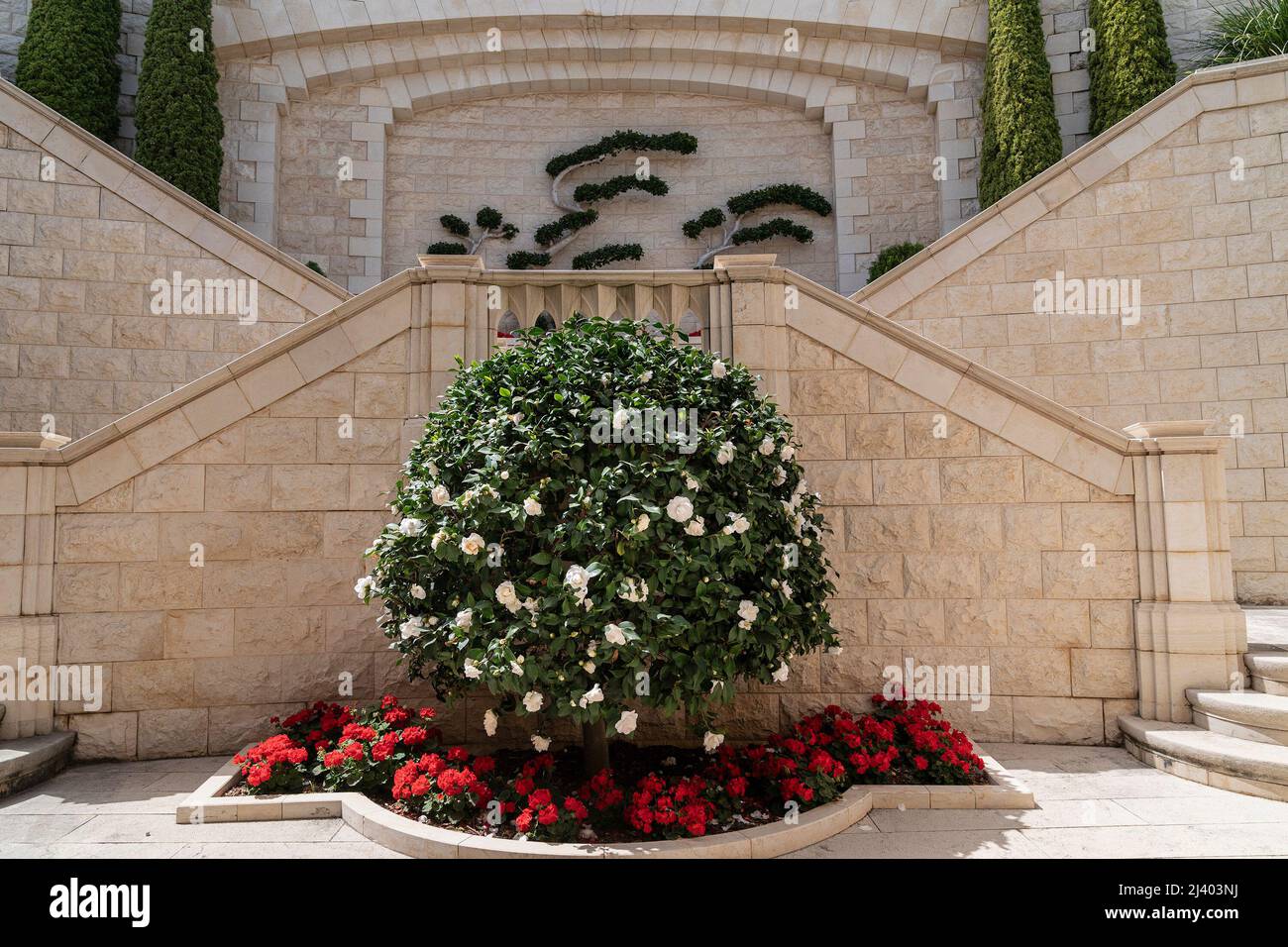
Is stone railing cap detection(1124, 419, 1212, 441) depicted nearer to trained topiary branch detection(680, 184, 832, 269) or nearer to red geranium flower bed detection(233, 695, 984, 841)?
red geranium flower bed detection(233, 695, 984, 841)

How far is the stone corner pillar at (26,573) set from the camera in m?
5.56

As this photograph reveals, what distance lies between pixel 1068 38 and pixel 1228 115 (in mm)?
4487

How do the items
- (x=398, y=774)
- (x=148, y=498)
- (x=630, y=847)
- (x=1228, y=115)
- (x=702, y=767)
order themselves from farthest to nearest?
1. (x=1228, y=115)
2. (x=148, y=498)
3. (x=702, y=767)
4. (x=398, y=774)
5. (x=630, y=847)

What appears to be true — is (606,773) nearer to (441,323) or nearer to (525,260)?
(441,323)

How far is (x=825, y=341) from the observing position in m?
6.46

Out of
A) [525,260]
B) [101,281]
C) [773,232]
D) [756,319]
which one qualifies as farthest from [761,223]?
[101,281]

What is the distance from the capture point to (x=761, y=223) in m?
13.5

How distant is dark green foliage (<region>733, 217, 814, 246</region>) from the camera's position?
43.4ft

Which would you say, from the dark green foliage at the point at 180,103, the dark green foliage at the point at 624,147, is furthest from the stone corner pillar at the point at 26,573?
the dark green foliage at the point at 624,147

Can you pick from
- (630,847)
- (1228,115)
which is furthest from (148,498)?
(1228,115)

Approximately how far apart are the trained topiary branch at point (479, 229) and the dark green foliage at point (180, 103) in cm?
349

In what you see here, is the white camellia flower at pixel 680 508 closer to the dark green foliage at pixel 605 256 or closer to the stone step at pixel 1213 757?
the stone step at pixel 1213 757

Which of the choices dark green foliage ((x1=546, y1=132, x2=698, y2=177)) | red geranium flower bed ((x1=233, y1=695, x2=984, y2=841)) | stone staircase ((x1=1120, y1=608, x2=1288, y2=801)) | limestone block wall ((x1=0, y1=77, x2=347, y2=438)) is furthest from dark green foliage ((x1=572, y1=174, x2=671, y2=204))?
stone staircase ((x1=1120, y1=608, x2=1288, y2=801))

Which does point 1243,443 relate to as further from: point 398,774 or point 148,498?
point 148,498
